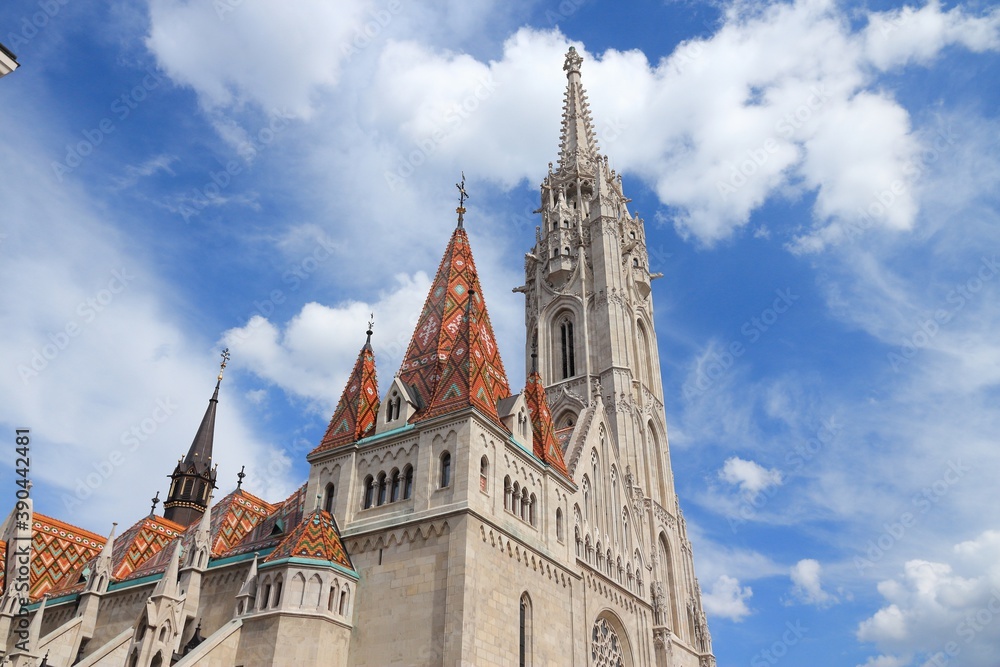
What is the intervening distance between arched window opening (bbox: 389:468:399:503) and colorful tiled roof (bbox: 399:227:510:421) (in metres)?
2.07

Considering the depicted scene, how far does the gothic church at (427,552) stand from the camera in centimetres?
2155

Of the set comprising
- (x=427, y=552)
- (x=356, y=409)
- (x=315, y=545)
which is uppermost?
(x=356, y=409)

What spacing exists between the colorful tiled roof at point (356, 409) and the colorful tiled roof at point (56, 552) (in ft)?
53.5

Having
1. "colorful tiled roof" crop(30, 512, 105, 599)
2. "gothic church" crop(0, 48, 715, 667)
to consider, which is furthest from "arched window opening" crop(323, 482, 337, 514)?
"colorful tiled roof" crop(30, 512, 105, 599)

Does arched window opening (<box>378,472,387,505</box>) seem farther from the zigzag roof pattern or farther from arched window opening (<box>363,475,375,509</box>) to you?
the zigzag roof pattern

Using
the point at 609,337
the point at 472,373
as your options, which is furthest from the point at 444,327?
the point at 609,337

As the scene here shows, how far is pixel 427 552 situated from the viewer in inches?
877

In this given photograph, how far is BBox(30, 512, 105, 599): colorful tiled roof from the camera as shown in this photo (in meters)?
34.2

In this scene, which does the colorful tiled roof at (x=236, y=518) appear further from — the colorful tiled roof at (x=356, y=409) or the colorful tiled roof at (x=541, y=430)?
the colorful tiled roof at (x=541, y=430)

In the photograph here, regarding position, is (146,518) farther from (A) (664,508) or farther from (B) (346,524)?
(A) (664,508)

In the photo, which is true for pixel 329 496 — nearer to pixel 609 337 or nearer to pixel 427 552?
pixel 427 552

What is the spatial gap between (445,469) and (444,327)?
7.26 metres

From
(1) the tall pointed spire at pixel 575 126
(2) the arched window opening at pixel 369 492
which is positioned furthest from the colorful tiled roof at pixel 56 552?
(1) the tall pointed spire at pixel 575 126

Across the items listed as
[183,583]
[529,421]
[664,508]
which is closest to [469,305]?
[529,421]
